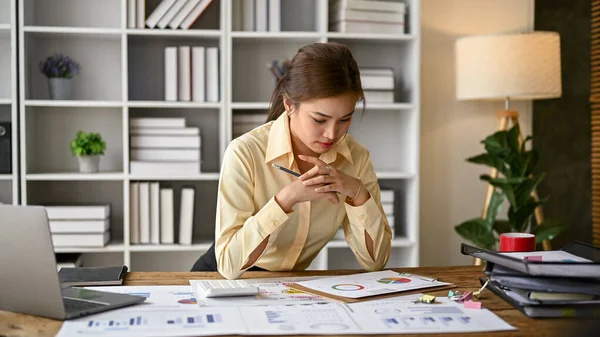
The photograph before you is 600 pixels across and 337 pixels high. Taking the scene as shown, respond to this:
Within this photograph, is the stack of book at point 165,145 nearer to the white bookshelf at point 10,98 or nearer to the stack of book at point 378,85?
the white bookshelf at point 10,98

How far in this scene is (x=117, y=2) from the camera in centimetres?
369

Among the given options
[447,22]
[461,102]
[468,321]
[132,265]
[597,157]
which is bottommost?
[132,265]

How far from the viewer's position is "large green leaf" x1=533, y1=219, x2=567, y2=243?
3.47 m

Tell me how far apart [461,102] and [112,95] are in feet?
6.17

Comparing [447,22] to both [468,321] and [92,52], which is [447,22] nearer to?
[92,52]

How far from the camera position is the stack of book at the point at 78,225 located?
3.40 meters

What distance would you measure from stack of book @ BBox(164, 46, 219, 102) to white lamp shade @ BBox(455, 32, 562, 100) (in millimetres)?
1274

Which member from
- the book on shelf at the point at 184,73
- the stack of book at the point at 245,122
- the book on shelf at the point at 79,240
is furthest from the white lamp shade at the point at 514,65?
the book on shelf at the point at 79,240

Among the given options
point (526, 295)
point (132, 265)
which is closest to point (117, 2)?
point (132, 265)

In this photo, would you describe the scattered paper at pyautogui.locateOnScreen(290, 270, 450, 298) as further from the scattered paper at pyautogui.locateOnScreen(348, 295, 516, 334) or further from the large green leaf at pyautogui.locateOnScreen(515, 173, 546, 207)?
the large green leaf at pyautogui.locateOnScreen(515, 173, 546, 207)

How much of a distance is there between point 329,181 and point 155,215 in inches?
69.7

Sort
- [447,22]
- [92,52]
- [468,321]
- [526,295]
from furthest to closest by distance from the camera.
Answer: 1. [447,22]
2. [92,52]
3. [526,295]
4. [468,321]

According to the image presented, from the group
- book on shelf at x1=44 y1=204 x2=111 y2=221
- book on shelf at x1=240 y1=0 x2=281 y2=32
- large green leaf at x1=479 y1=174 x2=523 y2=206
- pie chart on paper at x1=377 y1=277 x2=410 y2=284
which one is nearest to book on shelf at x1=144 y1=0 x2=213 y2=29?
book on shelf at x1=240 y1=0 x2=281 y2=32

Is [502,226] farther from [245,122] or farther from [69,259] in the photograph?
[69,259]
